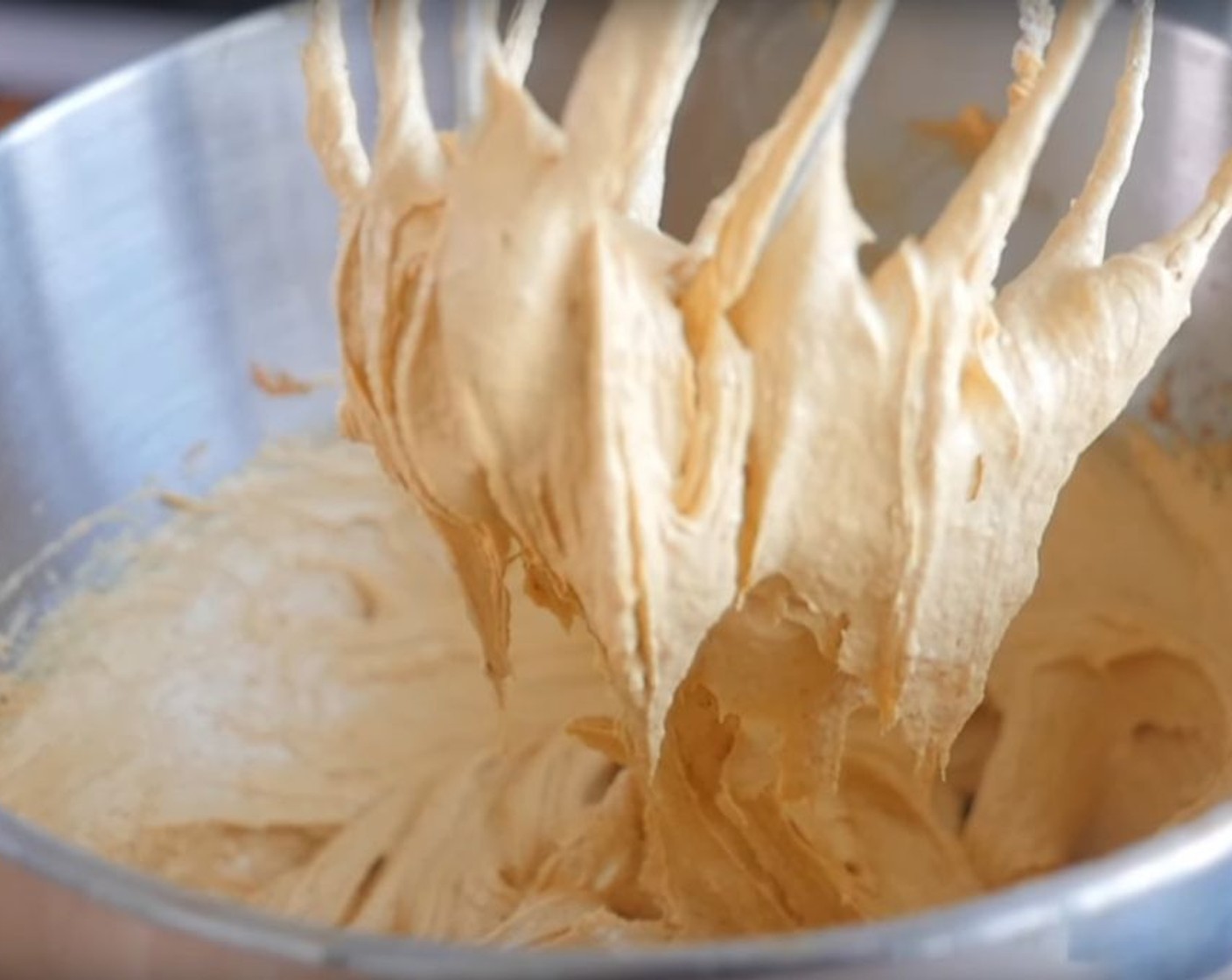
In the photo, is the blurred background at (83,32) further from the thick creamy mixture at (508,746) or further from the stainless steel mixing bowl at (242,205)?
the thick creamy mixture at (508,746)

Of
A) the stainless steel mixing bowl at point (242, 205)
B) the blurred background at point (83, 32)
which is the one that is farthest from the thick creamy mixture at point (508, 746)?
the blurred background at point (83, 32)

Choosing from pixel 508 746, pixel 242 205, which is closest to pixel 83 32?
pixel 242 205

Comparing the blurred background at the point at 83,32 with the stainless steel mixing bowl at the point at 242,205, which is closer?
the stainless steel mixing bowl at the point at 242,205

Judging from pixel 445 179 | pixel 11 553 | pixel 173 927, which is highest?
pixel 445 179

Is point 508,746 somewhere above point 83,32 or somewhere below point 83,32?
below

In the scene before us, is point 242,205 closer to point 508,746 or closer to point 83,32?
point 83,32

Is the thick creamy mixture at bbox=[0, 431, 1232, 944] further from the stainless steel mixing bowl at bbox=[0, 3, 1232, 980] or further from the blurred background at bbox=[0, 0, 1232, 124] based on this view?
the blurred background at bbox=[0, 0, 1232, 124]

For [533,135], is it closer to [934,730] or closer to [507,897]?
[934,730]

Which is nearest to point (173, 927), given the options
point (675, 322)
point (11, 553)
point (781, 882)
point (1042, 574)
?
point (675, 322)
